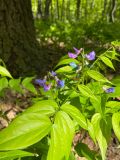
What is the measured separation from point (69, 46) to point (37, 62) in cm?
167

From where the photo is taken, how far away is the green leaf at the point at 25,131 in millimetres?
1014

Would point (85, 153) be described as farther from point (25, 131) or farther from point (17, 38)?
point (17, 38)

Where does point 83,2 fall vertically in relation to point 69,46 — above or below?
below

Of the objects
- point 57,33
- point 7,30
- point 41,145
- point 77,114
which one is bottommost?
point 57,33

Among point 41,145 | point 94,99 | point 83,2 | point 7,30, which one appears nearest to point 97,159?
point 41,145

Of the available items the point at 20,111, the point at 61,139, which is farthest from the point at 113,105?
the point at 20,111

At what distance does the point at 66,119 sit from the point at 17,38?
120 inches

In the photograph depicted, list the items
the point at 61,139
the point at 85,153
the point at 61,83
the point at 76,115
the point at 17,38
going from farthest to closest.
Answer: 1. the point at 17,38
2. the point at 85,153
3. the point at 61,83
4. the point at 76,115
5. the point at 61,139

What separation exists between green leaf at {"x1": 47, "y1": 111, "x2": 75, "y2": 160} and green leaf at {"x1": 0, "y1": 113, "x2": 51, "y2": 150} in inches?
1.1

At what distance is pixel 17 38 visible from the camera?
4074mm

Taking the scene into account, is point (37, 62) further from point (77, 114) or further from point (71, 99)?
point (77, 114)

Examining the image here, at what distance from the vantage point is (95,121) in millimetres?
1379

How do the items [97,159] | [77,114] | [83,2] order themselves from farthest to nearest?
[83,2]
[97,159]
[77,114]

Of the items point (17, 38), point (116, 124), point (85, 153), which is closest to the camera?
point (116, 124)
